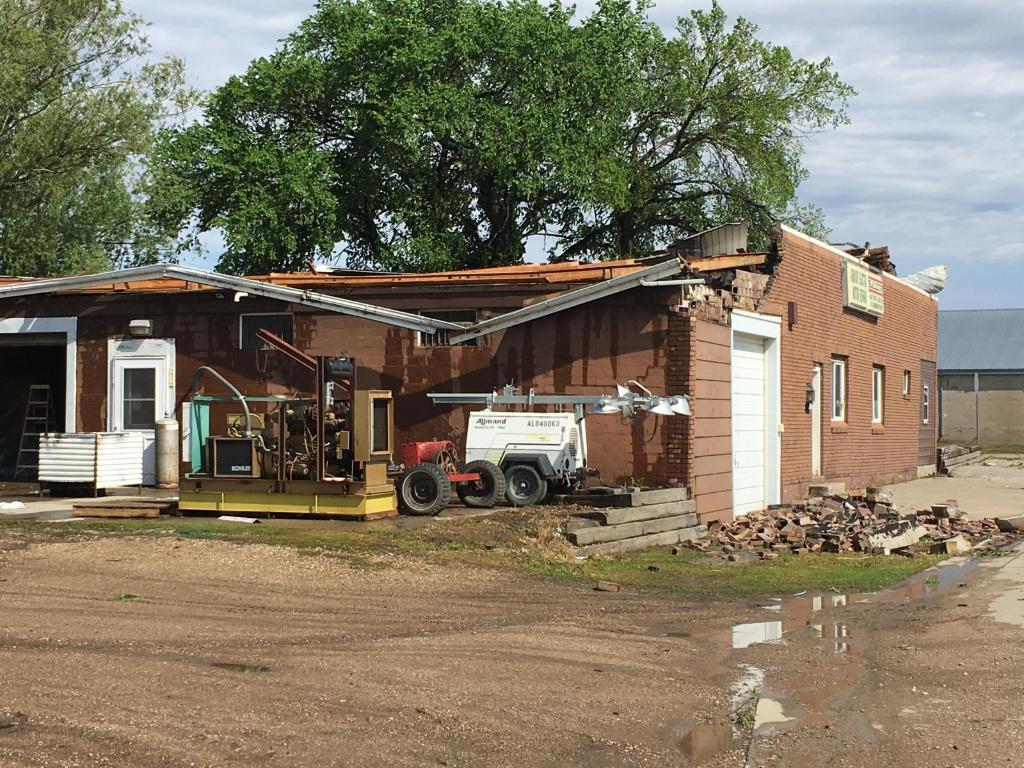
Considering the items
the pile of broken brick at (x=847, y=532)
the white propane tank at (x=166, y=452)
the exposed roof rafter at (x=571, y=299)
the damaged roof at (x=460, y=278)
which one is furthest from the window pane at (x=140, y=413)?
the pile of broken brick at (x=847, y=532)

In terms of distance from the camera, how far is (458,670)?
8.55 m

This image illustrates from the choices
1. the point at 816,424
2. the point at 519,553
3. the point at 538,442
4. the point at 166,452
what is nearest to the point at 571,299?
the point at 538,442

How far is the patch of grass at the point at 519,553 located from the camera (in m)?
13.8

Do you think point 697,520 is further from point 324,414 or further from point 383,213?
point 383,213

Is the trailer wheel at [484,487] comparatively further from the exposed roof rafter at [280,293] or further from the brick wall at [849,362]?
the brick wall at [849,362]

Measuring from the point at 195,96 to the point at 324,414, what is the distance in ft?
76.6

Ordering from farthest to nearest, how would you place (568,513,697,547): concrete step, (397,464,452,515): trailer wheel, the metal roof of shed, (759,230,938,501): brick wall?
the metal roof of shed < (759,230,938,501): brick wall < (397,464,452,515): trailer wheel < (568,513,697,547): concrete step

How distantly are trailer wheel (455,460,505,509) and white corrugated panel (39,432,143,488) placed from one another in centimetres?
562

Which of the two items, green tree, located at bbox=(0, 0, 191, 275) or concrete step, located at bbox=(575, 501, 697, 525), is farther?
green tree, located at bbox=(0, 0, 191, 275)

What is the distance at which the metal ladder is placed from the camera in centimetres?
2358

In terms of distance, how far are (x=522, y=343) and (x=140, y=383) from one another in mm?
6549

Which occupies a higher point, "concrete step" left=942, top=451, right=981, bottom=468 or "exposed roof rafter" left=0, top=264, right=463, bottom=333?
"exposed roof rafter" left=0, top=264, right=463, bottom=333

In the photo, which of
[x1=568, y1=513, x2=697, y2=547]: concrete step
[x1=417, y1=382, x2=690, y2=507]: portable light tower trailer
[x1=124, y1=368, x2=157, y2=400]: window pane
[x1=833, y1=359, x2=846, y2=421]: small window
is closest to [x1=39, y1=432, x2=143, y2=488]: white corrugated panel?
[x1=124, y1=368, x2=157, y2=400]: window pane

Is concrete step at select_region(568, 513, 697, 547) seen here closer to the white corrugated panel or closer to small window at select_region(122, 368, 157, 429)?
the white corrugated panel
